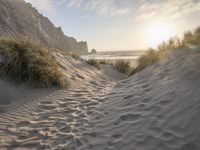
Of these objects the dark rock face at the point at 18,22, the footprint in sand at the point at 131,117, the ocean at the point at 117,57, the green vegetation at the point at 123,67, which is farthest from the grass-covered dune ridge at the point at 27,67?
the dark rock face at the point at 18,22

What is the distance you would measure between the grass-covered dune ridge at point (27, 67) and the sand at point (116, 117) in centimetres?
40

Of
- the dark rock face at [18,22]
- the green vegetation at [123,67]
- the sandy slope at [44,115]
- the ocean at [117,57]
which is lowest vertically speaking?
the sandy slope at [44,115]

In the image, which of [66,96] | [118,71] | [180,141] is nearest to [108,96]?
[66,96]

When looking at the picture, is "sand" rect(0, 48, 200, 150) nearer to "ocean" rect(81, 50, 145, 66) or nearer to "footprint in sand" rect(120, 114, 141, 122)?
"footprint in sand" rect(120, 114, 141, 122)

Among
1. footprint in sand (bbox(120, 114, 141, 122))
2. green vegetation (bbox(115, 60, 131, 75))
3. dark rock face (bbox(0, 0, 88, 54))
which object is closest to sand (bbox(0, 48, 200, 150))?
footprint in sand (bbox(120, 114, 141, 122))

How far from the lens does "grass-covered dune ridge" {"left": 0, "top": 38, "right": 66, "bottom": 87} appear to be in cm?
609

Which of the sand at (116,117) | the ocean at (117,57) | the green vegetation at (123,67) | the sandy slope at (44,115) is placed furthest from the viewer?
the ocean at (117,57)

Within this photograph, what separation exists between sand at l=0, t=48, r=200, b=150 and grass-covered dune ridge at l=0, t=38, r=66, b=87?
0.40 m

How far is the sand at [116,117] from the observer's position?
3.33 metres

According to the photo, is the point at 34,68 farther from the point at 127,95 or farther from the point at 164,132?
the point at 164,132

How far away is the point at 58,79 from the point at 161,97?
343cm

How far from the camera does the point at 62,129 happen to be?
13.9 ft

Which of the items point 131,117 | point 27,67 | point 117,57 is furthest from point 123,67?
point 117,57

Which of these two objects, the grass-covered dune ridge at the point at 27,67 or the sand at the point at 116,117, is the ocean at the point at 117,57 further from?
the sand at the point at 116,117
